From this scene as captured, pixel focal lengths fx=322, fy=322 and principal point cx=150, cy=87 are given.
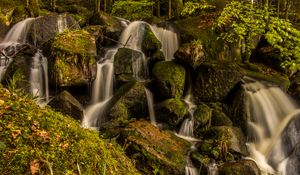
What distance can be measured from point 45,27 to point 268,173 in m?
10.1

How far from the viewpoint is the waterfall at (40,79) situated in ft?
33.4

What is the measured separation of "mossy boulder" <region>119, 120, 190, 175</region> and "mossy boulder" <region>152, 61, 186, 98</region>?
2.44 metres

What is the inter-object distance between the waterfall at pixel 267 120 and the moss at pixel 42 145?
6.95 m

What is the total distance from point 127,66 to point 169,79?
5.45 feet

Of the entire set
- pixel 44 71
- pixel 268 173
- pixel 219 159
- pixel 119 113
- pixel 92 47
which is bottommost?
pixel 268 173

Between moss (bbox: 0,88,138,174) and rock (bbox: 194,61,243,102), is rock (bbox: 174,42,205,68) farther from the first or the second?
moss (bbox: 0,88,138,174)

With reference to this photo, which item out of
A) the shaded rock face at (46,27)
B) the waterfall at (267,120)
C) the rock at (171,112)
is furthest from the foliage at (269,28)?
the shaded rock face at (46,27)

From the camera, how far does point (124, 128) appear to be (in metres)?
7.61

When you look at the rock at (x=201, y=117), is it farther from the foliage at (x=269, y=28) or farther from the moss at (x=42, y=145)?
the moss at (x=42, y=145)

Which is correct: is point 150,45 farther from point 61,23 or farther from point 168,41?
point 61,23

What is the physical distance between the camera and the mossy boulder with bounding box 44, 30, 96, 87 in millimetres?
9859

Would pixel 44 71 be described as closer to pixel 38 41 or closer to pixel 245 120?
pixel 38 41

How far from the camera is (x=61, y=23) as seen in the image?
45.2ft

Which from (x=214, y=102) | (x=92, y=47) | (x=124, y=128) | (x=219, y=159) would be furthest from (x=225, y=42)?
(x=124, y=128)
